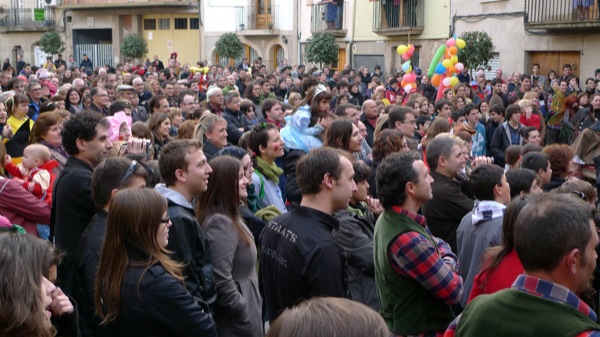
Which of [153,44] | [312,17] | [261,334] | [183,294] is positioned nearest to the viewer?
[183,294]

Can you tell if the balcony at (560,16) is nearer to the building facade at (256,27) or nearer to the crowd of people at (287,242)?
the crowd of people at (287,242)

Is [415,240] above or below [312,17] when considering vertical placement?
below

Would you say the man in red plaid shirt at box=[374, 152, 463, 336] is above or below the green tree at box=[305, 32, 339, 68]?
below

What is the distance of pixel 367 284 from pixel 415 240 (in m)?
0.72

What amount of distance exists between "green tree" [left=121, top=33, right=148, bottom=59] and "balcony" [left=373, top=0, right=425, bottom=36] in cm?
1268

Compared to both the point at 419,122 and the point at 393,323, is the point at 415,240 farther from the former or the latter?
the point at 419,122

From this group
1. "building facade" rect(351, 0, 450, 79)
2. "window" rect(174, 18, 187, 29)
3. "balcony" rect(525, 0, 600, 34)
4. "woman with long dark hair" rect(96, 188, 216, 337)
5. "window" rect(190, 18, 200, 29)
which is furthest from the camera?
"window" rect(174, 18, 187, 29)

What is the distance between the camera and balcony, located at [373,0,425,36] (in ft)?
87.2

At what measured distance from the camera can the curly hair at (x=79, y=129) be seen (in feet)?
17.2

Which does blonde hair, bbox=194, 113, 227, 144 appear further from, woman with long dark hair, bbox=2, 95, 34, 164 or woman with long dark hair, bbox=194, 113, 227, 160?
woman with long dark hair, bbox=2, 95, 34, 164

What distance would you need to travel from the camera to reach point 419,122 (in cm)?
1099

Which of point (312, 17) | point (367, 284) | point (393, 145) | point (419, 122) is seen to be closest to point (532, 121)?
point (419, 122)

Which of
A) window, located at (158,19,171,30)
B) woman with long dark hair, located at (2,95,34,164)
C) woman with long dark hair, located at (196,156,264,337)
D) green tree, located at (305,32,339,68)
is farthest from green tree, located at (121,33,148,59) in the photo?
woman with long dark hair, located at (196,156,264,337)

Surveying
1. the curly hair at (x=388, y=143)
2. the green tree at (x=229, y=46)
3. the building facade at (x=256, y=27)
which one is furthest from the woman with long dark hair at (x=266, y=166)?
the building facade at (x=256, y=27)
